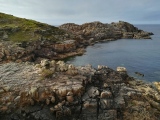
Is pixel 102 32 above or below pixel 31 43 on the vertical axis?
below

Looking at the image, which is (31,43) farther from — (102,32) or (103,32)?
(103,32)

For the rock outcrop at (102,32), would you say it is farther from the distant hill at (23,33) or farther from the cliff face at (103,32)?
the distant hill at (23,33)

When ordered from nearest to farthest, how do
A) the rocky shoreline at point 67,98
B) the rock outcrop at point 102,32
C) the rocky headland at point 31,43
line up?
the rocky shoreline at point 67,98, the rocky headland at point 31,43, the rock outcrop at point 102,32

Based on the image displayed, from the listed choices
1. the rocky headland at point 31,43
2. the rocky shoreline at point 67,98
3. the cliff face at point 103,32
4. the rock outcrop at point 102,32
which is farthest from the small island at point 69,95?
the cliff face at point 103,32

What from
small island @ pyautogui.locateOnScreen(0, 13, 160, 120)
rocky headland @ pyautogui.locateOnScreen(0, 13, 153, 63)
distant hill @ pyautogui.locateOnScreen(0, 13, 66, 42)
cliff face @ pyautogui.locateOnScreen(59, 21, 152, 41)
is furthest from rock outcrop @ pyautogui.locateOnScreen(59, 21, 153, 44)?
small island @ pyautogui.locateOnScreen(0, 13, 160, 120)

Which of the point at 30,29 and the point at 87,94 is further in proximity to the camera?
the point at 30,29

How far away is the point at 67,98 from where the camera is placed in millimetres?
32156

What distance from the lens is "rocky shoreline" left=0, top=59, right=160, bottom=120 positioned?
30.9 metres

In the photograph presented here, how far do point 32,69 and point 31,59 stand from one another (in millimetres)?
42269

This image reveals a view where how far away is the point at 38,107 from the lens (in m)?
31.4

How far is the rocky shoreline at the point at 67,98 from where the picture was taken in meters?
30.9

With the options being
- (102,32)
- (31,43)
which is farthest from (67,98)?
(102,32)

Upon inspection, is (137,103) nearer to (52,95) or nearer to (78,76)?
(78,76)

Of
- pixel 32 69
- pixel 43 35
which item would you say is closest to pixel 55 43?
pixel 43 35
